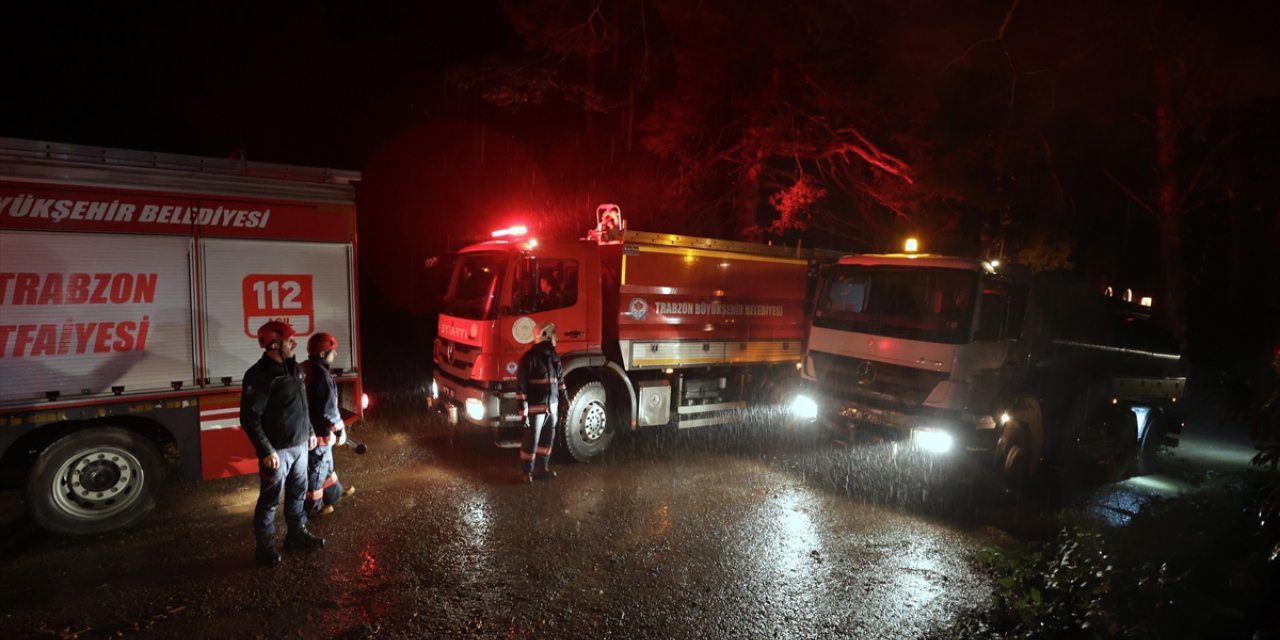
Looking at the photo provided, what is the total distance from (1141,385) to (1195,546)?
6.34 m

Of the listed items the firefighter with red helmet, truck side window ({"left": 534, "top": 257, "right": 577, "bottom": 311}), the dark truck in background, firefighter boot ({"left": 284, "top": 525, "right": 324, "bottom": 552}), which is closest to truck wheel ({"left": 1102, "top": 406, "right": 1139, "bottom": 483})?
the dark truck in background

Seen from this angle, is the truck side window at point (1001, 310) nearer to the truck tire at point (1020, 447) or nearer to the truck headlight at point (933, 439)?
the truck tire at point (1020, 447)

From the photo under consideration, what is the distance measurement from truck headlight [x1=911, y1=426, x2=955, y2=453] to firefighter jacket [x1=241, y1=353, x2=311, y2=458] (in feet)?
19.1

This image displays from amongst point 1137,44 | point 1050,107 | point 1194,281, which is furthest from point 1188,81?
point 1194,281

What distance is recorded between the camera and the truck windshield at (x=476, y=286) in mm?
7445

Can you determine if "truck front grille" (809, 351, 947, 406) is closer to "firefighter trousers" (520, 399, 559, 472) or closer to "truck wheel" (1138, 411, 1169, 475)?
"firefighter trousers" (520, 399, 559, 472)

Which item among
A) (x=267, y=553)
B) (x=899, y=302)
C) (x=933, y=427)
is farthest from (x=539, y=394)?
(x=899, y=302)

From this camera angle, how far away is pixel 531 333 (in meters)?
7.55

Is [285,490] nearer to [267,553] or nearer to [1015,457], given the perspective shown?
[267,553]

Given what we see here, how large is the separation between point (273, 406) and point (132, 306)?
1869mm

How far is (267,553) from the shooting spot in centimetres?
490

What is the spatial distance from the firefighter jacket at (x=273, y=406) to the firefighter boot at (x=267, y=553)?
0.67 metres

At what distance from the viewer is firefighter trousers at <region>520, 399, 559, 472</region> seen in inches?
280

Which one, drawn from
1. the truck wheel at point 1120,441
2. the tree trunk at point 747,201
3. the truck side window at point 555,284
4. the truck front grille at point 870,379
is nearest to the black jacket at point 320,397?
the truck side window at point 555,284
